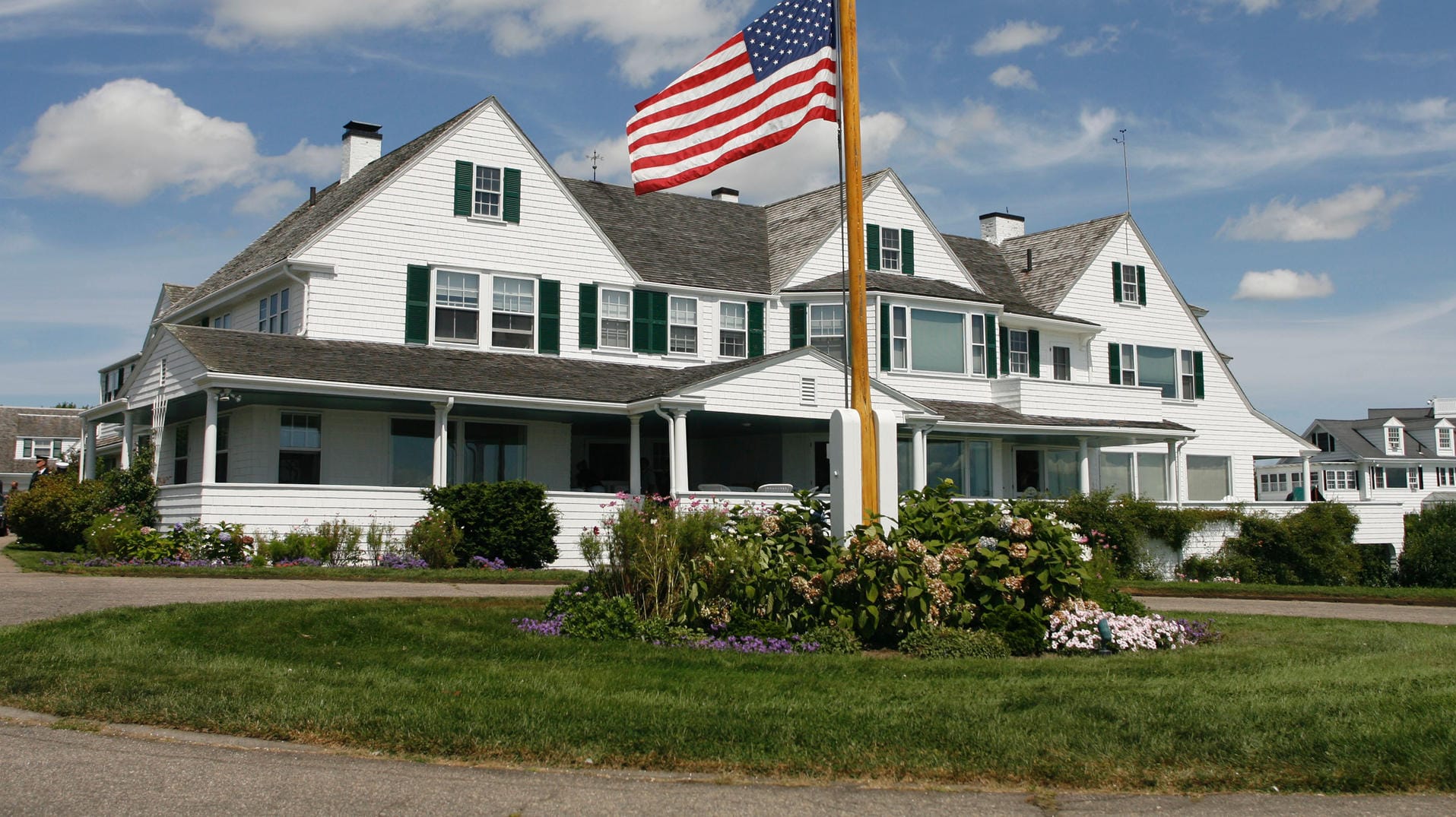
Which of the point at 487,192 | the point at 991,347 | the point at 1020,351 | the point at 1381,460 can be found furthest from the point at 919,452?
the point at 1381,460

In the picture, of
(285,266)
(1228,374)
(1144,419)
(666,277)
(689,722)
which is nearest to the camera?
(689,722)

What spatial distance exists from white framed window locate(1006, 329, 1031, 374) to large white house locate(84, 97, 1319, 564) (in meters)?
0.07

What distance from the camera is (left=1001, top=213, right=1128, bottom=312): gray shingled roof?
33.9m

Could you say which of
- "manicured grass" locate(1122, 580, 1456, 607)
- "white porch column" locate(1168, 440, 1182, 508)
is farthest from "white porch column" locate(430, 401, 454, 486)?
"white porch column" locate(1168, 440, 1182, 508)

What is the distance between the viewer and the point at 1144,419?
32.1 meters

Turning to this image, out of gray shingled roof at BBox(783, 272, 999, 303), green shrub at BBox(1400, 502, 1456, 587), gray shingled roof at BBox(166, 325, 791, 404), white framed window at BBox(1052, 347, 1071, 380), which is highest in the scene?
gray shingled roof at BBox(783, 272, 999, 303)

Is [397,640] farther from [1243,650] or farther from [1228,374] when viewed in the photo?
[1228,374]

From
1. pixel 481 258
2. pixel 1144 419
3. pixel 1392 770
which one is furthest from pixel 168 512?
pixel 1144 419

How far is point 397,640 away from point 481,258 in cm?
1632

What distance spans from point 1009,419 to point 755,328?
6.25 meters

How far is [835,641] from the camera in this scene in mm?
10336

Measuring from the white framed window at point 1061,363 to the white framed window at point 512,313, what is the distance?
48.4 ft

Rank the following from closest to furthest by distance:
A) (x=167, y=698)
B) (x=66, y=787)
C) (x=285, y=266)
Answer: (x=66, y=787)
(x=167, y=698)
(x=285, y=266)

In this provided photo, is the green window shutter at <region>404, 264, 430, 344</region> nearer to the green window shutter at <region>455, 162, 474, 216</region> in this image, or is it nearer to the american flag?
the green window shutter at <region>455, 162, 474, 216</region>
